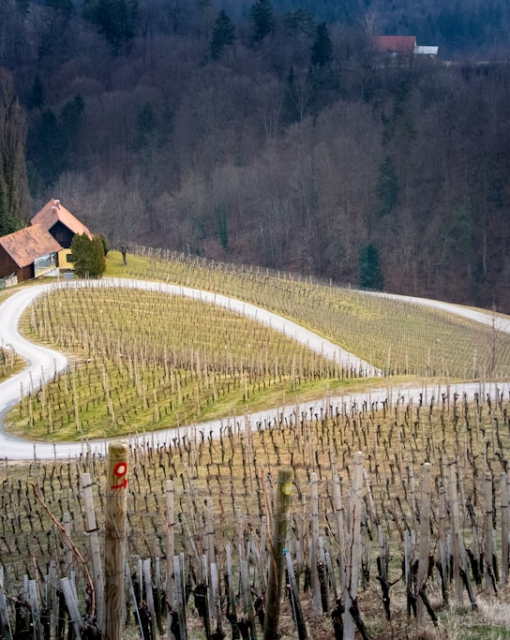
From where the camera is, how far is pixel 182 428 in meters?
25.7

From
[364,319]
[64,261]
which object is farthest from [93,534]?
[64,261]

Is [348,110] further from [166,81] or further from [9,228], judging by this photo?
[9,228]

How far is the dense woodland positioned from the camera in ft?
246

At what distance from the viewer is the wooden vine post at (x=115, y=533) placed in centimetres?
671

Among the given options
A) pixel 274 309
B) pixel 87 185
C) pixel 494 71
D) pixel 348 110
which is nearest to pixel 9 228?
pixel 274 309

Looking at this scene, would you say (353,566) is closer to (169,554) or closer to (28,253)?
(169,554)

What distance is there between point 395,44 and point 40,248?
83.1 m

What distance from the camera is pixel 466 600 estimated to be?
10.1 metres

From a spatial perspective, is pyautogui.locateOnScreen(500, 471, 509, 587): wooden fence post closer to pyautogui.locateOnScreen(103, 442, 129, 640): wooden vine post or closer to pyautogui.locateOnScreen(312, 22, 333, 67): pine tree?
pyautogui.locateOnScreen(103, 442, 129, 640): wooden vine post

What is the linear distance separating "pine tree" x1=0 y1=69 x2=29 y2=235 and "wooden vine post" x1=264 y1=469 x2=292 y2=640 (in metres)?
48.5

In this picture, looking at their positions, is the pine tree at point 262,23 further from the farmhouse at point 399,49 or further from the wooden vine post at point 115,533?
the wooden vine post at point 115,533

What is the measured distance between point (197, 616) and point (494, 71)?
96568mm

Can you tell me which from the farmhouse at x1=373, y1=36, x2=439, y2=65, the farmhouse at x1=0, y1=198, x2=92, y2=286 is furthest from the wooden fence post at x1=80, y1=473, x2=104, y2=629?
the farmhouse at x1=373, y1=36, x2=439, y2=65

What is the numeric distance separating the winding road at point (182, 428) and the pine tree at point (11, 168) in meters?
10.4
